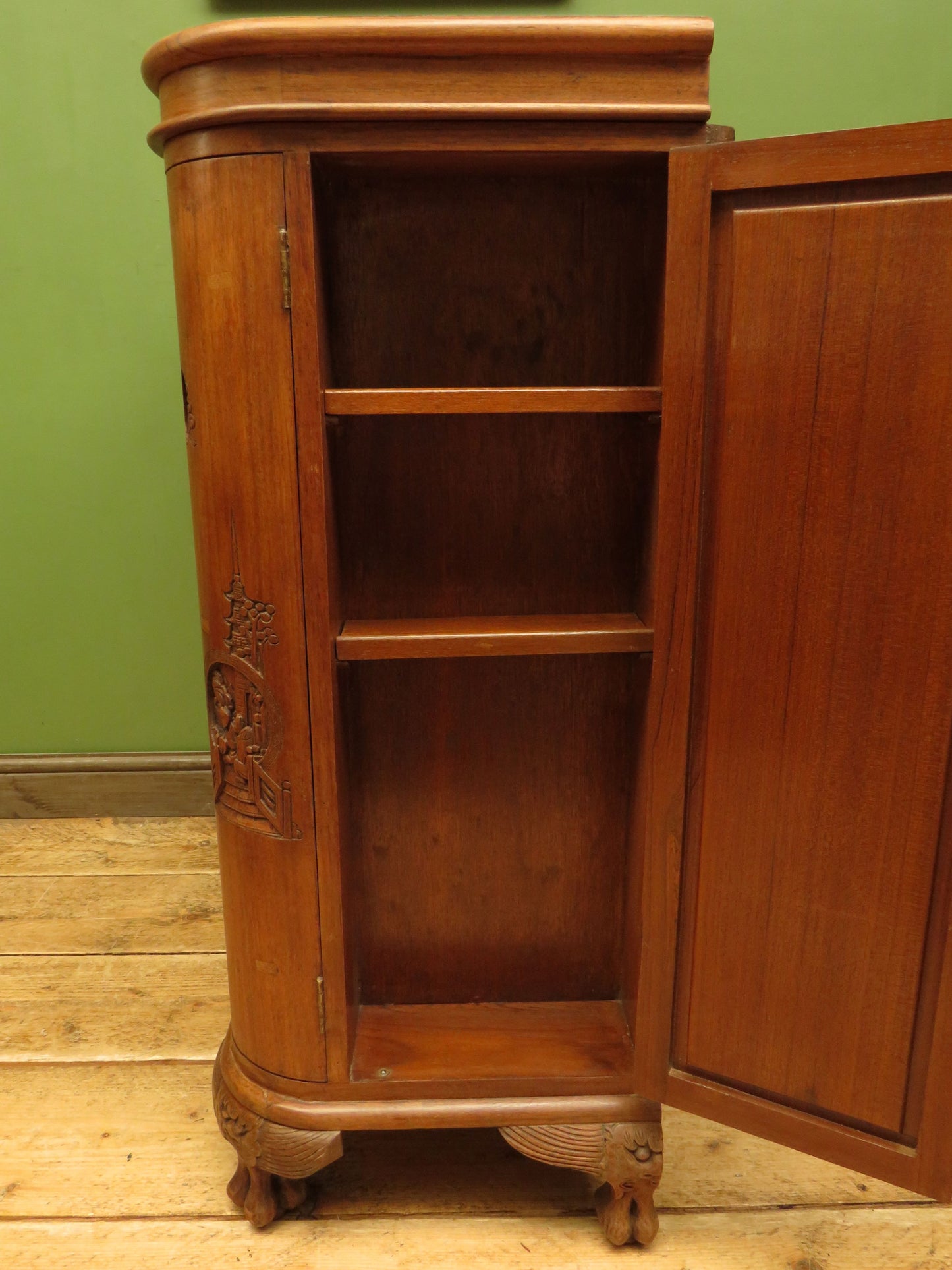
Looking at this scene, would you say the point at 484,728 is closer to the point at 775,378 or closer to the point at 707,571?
the point at 707,571

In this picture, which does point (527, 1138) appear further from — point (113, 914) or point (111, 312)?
point (111, 312)

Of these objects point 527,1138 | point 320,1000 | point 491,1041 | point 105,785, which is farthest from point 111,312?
point 527,1138

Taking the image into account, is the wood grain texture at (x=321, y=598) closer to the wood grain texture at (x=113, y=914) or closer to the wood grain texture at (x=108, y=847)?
the wood grain texture at (x=113, y=914)

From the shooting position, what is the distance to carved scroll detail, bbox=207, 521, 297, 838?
1.08 meters

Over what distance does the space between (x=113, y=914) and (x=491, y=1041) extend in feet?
3.02

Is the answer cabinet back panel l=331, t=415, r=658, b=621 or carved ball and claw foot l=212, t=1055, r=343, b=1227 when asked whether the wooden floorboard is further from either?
cabinet back panel l=331, t=415, r=658, b=621

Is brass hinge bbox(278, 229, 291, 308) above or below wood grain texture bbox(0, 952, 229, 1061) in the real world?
above

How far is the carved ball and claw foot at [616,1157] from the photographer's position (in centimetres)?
114

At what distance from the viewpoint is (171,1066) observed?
4.72ft

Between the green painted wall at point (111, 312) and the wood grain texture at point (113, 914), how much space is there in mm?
322

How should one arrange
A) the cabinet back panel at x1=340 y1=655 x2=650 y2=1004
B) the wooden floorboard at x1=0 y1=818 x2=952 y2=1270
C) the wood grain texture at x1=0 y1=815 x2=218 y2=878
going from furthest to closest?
1. the wood grain texture at x1=0 y1=815 x2=218 y2=878
2. the cabinet back panel at x1=340 y1=655 x2=650 y2=1004
3. the wooden floorboard at x1=0 y1=818 x2=952 y2=1270

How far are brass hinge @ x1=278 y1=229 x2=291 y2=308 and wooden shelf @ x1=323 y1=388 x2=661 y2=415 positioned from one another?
0.33ft

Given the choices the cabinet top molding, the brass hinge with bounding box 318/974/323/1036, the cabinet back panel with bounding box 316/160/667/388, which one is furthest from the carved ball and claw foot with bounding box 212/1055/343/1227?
the cabinet top molding

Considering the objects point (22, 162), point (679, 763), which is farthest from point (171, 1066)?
point (22, 162)
